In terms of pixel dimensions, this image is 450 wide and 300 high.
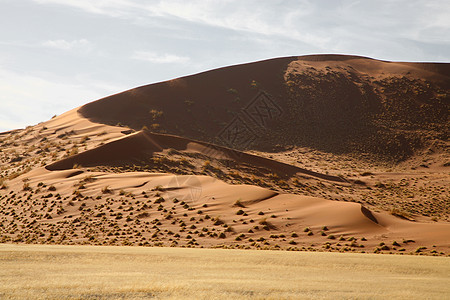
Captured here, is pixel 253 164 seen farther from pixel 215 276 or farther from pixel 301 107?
pixel 215 276

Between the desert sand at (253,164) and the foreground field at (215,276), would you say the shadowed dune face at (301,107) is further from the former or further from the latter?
the foreground field at (215,276)

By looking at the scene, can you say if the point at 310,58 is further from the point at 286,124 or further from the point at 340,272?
the point at 340,272

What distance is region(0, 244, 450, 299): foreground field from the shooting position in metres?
7.89

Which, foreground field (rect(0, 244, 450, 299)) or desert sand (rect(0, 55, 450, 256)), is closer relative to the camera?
foreground field (rect(0, 244, 450, 299))

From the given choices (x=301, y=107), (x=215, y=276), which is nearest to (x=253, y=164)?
(x=301, y=107)

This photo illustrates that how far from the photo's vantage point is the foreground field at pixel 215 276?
7.89 m

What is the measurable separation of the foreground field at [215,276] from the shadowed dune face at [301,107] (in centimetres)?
5050

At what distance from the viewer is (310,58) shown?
96.2m

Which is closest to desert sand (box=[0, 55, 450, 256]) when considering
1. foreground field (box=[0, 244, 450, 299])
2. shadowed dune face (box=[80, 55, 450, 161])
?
shadowed dune face (box=[80, 55, 450, 161])

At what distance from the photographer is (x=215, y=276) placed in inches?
394

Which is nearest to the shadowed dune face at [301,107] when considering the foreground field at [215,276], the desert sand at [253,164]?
the desert sand at [253,164]

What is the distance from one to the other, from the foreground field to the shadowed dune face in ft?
166

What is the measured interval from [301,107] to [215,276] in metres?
68.3

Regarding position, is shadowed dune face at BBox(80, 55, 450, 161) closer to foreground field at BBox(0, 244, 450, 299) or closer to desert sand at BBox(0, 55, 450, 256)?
desert sand at BBox(0, 55, 450, 256)
